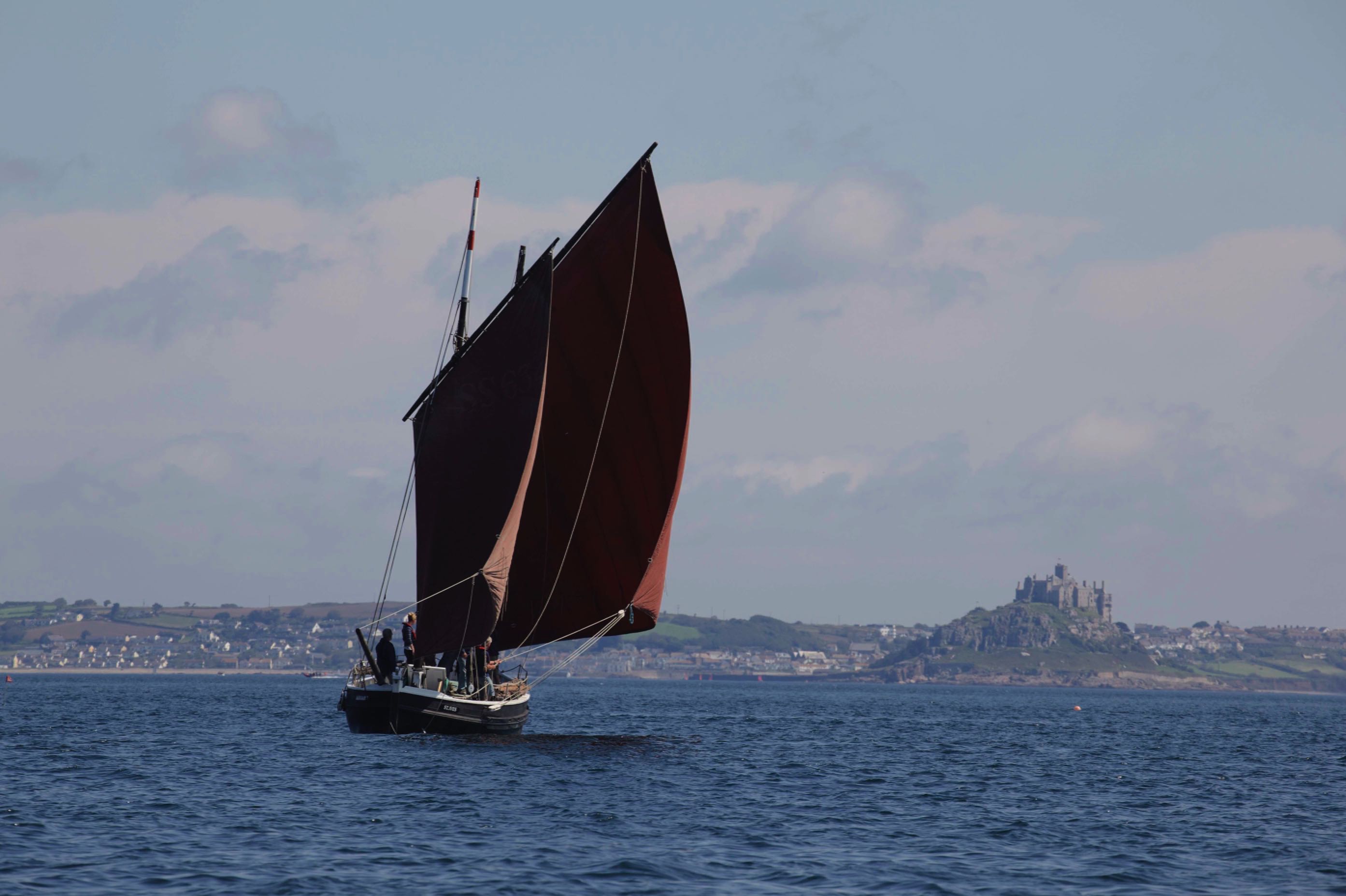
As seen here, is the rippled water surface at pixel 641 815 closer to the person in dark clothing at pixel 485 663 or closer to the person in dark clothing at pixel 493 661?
the person in dark clothing at pixel 493 661

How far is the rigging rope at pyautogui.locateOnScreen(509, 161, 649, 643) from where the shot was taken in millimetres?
54000

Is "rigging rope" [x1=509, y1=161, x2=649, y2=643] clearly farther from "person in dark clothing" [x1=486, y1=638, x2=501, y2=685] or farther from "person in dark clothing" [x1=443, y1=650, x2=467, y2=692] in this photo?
"person in dark clothing" [x1=443, y1=650, x2=467, y2=692]

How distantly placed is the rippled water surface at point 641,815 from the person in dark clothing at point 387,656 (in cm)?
266

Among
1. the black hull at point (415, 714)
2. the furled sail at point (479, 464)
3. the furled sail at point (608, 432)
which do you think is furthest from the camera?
the black hull at point (415, 714)

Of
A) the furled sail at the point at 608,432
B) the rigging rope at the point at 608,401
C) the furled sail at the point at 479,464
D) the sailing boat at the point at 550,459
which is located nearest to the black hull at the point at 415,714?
the sailing boat at the point at 550,459

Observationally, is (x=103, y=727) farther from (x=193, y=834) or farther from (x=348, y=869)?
(x=348, y=869)

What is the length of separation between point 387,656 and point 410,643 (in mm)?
972

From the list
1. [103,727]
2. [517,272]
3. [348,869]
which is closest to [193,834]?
[348,869]

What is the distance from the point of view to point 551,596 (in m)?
58.4

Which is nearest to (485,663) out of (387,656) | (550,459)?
(387,656)

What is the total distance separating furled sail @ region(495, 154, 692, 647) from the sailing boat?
6 centimetres

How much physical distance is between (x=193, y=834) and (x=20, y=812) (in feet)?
20.0

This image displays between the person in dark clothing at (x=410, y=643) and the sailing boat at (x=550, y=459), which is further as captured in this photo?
the person in dark clothing at (x=410, y=643)

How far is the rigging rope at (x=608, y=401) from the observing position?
54.0 m
